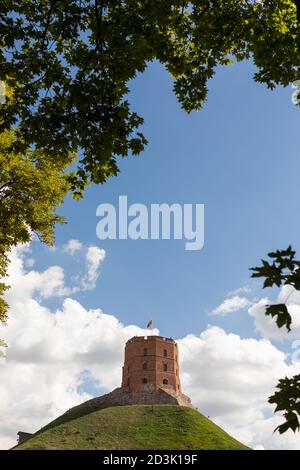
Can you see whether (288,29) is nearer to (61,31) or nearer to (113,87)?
(113,87)

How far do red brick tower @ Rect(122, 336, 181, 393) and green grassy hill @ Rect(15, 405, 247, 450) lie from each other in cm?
739

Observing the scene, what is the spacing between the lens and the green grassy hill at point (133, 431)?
5278cm

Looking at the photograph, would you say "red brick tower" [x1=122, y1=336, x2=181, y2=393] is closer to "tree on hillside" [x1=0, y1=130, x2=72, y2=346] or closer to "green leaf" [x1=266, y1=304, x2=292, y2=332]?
"tree on hillside" [x1=0, y1=130, x2=72, y2=346]

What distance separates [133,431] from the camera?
58750mm

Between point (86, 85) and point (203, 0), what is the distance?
13.6 feet

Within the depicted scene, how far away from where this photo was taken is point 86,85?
355 inches

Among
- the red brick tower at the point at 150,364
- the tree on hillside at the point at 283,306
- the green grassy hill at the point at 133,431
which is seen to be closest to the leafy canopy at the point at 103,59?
the tree on hillside at the point at 283,306

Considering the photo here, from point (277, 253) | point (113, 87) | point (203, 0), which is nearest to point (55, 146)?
point (113, 87)

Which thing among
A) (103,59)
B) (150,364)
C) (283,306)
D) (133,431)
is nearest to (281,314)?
(283,306)

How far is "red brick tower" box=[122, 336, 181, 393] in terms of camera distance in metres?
78.6

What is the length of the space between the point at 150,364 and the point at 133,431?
21440 millimetres

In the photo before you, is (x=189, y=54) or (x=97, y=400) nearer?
(x=189, y=54)

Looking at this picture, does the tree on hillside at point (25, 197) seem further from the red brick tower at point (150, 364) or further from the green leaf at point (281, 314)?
the red brick tower at point (150, 364)

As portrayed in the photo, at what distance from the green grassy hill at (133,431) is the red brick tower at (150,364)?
291 inches
